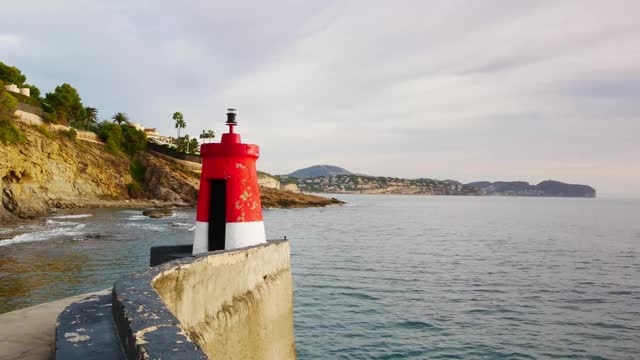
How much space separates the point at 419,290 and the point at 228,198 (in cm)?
1405

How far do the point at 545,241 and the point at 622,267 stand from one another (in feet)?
52.0

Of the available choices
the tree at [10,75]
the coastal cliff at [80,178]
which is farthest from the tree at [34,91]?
the coastal cliff at [80,178]

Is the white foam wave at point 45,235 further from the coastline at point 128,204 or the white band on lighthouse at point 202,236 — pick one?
the white band on lighthouse at point 202,236

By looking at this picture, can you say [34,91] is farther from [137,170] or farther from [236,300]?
[236,300]

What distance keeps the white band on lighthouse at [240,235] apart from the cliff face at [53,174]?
127 feet

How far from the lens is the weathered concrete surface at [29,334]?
4.11 m

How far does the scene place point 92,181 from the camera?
6712cm

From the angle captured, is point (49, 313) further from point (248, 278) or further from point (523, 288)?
point (523, 288)

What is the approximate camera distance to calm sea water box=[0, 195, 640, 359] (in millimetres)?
13586

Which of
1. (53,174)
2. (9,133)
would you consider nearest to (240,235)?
(9,133)

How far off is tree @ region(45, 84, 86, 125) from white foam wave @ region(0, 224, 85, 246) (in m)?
43.8

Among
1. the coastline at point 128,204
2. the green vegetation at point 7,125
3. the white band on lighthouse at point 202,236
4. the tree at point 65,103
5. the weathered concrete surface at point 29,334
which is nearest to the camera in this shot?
the weathered concrete surface at point 29,334

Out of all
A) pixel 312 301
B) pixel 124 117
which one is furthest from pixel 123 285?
pixel 124 117

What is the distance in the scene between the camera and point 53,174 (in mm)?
59156
